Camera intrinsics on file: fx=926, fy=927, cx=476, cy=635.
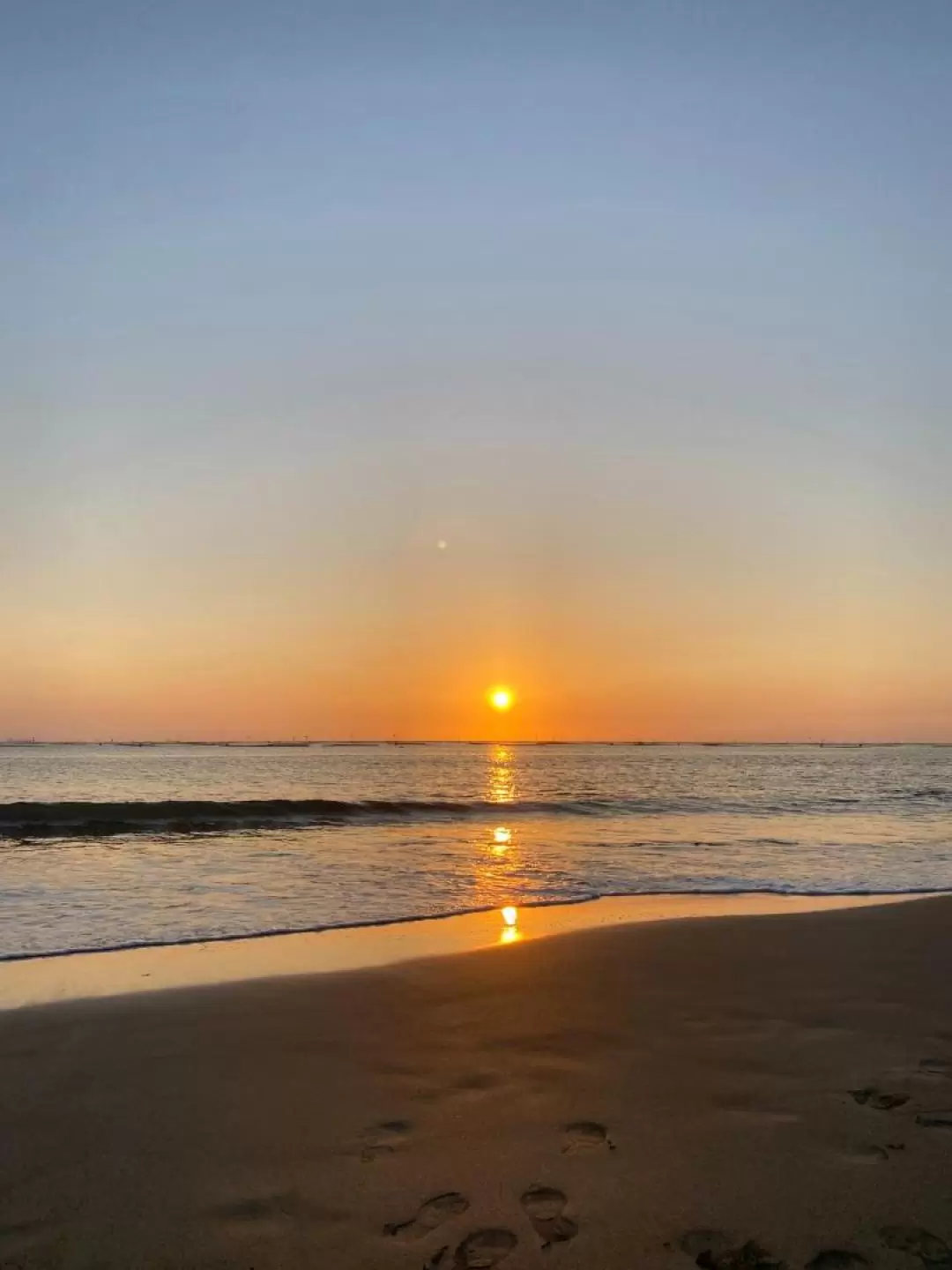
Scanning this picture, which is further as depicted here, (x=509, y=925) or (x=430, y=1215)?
(x=509, y=925)

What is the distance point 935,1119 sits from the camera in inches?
171

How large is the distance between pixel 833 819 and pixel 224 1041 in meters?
24.3

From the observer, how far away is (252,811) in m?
29.6

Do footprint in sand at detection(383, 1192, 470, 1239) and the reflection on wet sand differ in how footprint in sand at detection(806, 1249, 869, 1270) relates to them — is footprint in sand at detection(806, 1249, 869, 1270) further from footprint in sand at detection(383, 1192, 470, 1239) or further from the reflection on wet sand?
the reflection on wet sand

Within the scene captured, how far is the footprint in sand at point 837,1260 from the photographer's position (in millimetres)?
3215

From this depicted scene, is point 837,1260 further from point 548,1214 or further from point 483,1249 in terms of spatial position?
point 483,1249

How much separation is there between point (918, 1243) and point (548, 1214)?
1.33m

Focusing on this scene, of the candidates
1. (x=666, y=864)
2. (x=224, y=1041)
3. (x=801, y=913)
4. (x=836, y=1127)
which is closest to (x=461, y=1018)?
(x=224, y=1041)

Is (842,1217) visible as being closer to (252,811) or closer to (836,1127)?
(836,1127)

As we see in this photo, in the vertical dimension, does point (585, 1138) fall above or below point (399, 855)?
above

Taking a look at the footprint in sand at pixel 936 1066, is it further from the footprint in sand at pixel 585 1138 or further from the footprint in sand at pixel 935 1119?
the footprint in sand at pixel 585 1138

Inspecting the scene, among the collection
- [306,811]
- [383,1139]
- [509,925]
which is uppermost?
[383,1139]

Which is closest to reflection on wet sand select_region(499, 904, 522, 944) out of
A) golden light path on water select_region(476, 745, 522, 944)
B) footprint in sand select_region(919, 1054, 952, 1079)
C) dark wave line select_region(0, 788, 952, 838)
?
golden light path on water select_region(476, 745, 522, 944)

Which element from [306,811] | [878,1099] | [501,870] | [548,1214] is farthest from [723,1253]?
[306,811]
